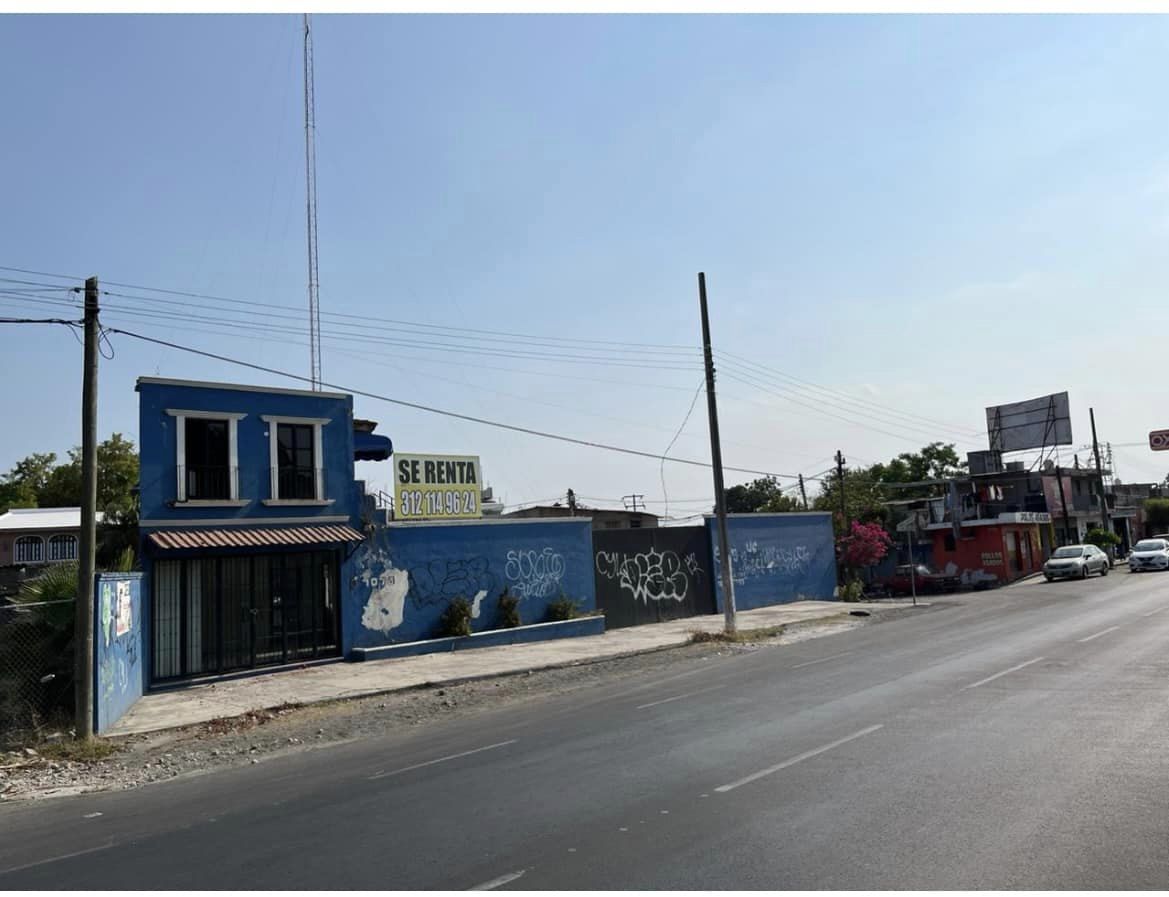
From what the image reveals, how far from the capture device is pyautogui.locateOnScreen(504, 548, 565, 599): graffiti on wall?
77.6ft

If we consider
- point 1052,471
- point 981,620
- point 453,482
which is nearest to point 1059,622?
point 981,620

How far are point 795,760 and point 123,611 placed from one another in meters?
11.6

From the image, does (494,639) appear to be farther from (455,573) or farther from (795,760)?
(795,760)

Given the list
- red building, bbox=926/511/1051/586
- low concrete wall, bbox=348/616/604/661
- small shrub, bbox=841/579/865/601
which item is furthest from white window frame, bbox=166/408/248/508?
red building, bbox=926/511/1051/586

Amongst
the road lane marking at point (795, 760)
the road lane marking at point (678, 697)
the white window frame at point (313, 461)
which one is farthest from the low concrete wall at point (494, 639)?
the road lane marking at point (795, 760)

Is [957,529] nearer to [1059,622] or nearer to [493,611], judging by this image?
[1059,622]

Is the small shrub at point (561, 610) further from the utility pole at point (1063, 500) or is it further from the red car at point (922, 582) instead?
the utility pole at point (1063, 500)

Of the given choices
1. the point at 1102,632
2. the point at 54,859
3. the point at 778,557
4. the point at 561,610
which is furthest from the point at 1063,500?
the point at 54,859

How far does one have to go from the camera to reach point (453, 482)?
2269cm

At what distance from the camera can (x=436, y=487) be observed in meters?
22.4

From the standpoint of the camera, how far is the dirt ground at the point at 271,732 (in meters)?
10.5

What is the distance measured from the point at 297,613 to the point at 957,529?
3602cm

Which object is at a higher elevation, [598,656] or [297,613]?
[297,613]

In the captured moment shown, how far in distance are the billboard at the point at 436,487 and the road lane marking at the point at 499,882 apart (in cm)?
1654
